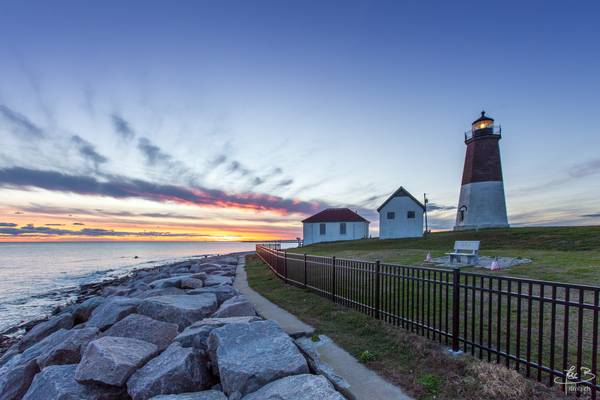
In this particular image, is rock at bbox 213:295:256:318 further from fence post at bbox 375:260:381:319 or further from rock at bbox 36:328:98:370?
fence post at bbox 375:260:381:319

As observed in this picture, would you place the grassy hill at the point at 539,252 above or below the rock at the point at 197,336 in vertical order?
below

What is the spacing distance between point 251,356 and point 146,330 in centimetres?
250

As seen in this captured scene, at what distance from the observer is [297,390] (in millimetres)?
3609

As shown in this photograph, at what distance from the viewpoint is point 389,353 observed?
546 cm

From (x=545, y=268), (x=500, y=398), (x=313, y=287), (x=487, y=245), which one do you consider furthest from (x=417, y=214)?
(x=500, y=398)

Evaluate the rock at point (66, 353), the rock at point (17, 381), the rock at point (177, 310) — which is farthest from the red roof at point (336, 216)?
the rock at point (17, 381)

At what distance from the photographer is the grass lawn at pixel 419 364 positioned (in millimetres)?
4023

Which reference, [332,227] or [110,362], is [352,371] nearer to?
[110,362]

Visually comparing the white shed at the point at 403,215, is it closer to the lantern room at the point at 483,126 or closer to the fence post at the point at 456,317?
the lantern room at the point at 483,126

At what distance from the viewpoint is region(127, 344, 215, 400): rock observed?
4.18 meters

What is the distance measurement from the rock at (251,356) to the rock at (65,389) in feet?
4.55

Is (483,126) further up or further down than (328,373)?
further up

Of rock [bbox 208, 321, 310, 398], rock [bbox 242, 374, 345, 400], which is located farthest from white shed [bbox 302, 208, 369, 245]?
rock [bbox 242, 374, 345, 400]

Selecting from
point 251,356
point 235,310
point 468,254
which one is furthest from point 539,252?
point 251,356
